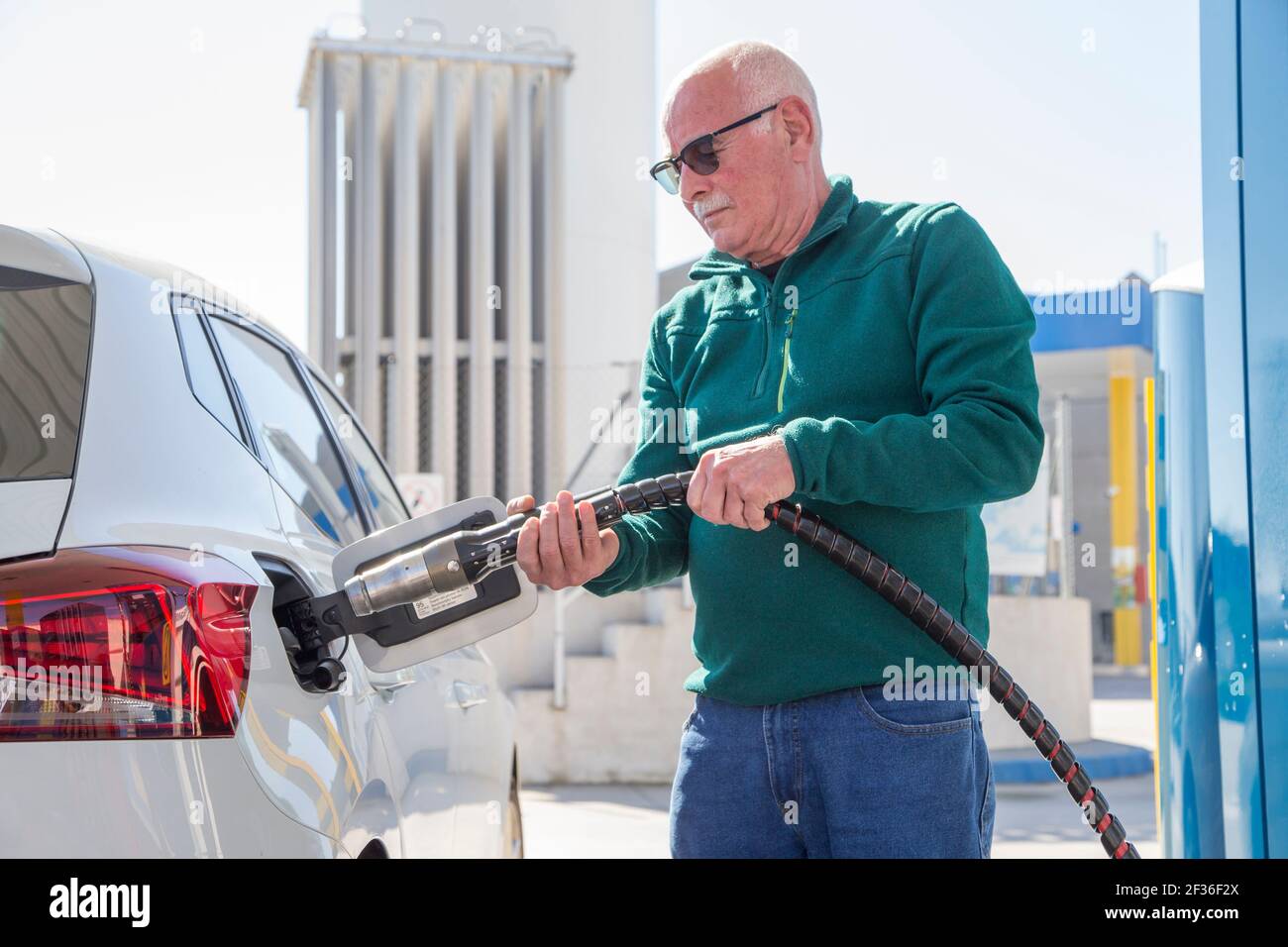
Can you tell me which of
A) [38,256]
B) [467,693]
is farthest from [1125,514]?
[38,256]

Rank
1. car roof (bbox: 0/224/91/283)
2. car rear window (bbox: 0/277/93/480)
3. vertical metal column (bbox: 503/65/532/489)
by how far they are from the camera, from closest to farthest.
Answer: car rear window (bbox: 0/277/93/480)
car roof (bbox: 0/224/91/283)
vertical metal column (bbox: 503/65/532/489)

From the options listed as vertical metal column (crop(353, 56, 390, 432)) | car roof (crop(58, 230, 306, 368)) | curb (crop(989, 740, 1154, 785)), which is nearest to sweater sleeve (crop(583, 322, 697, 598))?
car roof (crop(58, 230, 306, 368))

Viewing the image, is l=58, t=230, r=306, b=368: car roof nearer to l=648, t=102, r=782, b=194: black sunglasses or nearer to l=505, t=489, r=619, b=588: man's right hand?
l=505, t=489, r=619, b=588: man's right hand

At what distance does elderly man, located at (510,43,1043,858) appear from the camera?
196cm

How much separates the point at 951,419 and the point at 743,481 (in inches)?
12.7

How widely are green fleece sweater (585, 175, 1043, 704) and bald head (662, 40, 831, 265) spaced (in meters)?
0.06

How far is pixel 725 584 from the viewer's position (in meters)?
2.21

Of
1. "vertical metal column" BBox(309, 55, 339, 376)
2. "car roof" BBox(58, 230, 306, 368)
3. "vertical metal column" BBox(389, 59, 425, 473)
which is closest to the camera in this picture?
"car roof" BBox(58, 230, 306, 368)

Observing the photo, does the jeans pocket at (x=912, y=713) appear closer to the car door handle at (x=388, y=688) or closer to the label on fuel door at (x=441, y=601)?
the label on fuel door at (x=441, y=601)

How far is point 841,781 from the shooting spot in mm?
2016

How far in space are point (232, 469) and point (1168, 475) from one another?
256 centimetres

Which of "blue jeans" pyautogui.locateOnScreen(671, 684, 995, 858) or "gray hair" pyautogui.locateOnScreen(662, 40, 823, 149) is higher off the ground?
"gray hair" pyautogui.locateOnScreen(662, 40, 823, 149)
